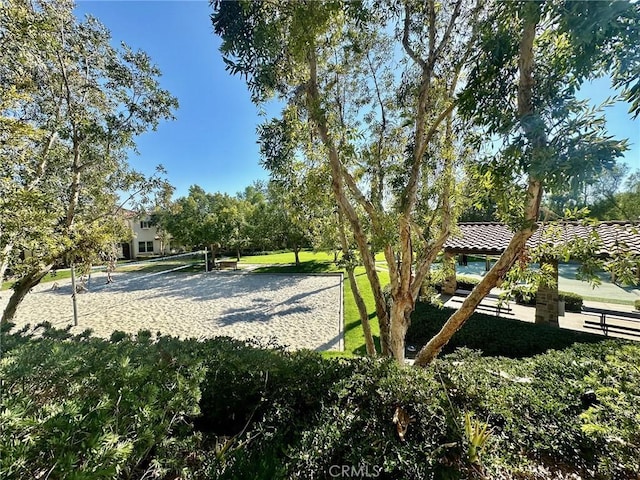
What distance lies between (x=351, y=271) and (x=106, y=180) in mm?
7670

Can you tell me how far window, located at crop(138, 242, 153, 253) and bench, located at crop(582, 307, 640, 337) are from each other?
47.0 meters

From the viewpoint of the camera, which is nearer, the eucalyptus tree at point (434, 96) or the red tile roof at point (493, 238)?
the eucalyptus tree at point (434, 96)

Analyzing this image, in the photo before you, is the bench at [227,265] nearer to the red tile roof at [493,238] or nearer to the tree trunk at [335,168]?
the red tile roof at [493,238]

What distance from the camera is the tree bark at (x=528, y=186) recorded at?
2373 mm

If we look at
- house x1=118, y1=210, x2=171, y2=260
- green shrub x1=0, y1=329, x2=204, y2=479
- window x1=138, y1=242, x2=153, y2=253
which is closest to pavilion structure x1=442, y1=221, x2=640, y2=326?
green shrub x1=0, y1=329, x2=204, y2=479

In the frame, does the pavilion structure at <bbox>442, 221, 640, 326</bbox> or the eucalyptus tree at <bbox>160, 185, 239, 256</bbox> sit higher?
the eucalyptus tree at <bbox>160, 185, 239, 256</bbox>

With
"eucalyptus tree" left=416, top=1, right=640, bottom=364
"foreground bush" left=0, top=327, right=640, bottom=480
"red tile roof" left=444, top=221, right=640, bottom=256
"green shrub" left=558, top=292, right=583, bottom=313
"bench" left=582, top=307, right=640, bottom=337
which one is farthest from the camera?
"green shrub" left=558, top=292, right=583, bottom=313

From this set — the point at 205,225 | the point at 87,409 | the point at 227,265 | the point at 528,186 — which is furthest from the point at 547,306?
the point at 227,265

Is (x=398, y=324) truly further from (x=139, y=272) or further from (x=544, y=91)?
(x=139, y=272)

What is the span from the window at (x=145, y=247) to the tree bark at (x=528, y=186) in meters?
45.0

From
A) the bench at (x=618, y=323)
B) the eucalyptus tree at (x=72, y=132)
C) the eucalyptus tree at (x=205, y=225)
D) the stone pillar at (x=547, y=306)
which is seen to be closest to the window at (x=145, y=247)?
the eucalyptus tree at (x=205, y=225)

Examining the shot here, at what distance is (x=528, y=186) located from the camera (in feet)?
10.2

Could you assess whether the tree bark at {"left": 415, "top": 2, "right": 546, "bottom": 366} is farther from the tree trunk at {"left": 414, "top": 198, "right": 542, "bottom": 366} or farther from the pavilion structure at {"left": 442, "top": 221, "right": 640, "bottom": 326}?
the pavilion structure at {"left": 442, "top": 221, "right": 640, "bottom": 326}

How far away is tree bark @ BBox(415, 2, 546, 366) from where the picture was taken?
2.37 m
